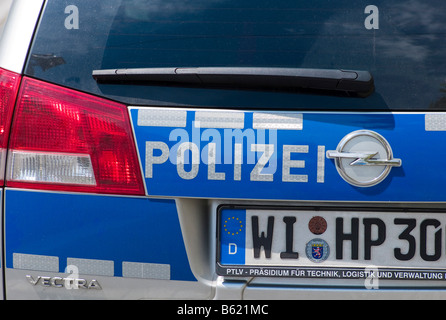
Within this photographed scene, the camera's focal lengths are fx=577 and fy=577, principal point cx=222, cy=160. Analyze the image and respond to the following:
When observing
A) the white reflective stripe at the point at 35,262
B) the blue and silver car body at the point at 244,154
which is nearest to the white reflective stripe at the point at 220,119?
the blue and silver car body at the point at 244,154

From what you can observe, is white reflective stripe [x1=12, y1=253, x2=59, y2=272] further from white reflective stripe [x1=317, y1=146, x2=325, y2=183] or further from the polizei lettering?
white reflective stripe [x1=317, y1=146, x2=325, y2=183]

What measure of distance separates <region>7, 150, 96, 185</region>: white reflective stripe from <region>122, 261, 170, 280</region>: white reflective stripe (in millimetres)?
291

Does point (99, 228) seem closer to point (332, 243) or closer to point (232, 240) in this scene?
point (232, 240)

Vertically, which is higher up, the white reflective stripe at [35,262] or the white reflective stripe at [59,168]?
the white reflective stripe at [59,168]

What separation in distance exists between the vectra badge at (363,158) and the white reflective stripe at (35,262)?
94cm

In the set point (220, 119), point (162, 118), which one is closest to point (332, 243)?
point (220, 119)

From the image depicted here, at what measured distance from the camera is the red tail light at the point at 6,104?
1848 millimetres

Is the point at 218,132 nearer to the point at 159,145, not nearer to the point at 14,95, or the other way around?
the point at 159,145

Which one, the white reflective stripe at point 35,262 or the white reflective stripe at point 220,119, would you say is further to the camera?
the white reflective stripe at point 35,262

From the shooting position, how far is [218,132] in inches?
69.5

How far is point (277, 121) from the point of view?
5.80 ft

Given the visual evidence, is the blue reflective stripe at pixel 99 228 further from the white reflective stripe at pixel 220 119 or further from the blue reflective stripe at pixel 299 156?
the white reflective stripe at pixel 220 119

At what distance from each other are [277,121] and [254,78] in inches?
5.9
